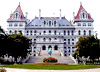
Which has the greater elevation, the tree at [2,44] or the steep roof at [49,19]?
the steep roof at [49,19]

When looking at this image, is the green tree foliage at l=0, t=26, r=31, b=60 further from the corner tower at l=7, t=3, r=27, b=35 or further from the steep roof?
the steep roof

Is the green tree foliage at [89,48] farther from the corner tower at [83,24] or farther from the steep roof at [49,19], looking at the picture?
the steep roof at [49,19]

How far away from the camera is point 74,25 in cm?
7850

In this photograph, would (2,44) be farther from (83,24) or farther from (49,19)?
(83,24)

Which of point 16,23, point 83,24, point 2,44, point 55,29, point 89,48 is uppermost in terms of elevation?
point 16,23

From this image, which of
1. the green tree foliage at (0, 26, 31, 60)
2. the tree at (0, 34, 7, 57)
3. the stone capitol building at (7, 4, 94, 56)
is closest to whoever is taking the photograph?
the tree at (0, 34, 7, 57)

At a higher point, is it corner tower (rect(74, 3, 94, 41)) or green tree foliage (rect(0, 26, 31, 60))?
corner tower (rect(74, 3, 94, 41))

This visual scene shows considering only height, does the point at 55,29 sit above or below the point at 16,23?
below

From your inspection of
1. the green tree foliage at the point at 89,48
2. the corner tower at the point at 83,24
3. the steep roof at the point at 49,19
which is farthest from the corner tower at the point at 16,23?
the green tree foliage at the point at 89,48

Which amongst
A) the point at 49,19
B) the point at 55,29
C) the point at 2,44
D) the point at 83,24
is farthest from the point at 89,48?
the point at 49,19

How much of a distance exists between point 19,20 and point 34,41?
453 inches

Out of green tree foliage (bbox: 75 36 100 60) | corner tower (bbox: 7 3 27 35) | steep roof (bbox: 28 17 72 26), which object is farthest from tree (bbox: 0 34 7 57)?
steep roof (bbox: 28 17 72 26)

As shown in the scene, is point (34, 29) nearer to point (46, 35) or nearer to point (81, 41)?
point (46, 35)

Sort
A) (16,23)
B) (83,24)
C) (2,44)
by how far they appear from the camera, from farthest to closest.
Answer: (16,23) → (83,24) → (2,44)
